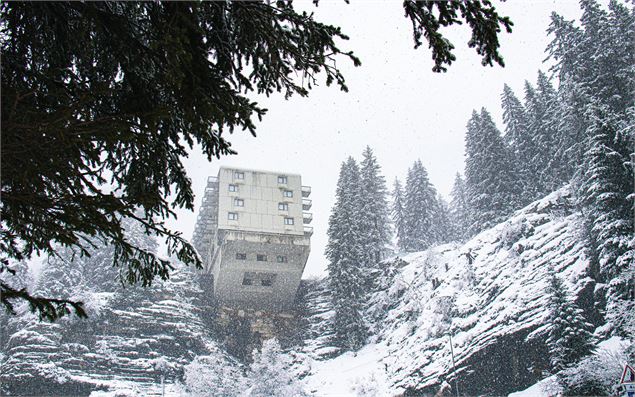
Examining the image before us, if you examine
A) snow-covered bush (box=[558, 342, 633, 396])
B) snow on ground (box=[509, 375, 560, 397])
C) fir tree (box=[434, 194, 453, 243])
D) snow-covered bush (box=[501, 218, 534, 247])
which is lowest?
snow on ground (box=[509, 375, 560, 397])

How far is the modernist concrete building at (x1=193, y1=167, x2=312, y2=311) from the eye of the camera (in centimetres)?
5322

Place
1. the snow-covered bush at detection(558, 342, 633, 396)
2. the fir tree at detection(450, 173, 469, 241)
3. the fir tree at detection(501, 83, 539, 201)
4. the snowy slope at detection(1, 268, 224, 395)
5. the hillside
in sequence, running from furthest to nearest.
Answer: the fir tree at detection(450, 173, 469, 241) < the fir tree at detection(501, 83, 539, 201) < the snowy slope at detection(1, 268, 224, 395) < the hillside < the snow-covered bush at detection(558, 342, 633, 396)

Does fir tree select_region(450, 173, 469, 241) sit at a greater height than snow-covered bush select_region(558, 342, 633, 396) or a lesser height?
greater

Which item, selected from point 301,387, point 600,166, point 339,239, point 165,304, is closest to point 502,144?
point 339,239

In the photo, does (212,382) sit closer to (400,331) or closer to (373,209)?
(400,331)

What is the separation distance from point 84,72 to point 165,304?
50147 mm

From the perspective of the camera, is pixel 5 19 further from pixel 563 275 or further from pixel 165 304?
pixel 165 304

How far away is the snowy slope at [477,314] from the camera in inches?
1268

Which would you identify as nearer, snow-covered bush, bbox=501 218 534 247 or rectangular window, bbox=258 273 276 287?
snow-covered bush, bbox=501 218 534 247

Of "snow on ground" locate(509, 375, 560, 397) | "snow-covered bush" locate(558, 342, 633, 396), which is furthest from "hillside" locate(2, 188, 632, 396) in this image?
"snow on ground" locate(509, 375, 560, 397)

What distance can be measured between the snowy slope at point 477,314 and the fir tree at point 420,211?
44.0ft

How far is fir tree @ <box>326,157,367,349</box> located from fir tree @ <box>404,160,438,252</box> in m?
9.68

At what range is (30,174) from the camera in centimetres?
437

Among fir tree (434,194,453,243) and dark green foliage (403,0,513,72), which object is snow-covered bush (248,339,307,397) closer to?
fir tree (434,194,453,243)
